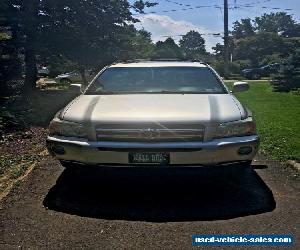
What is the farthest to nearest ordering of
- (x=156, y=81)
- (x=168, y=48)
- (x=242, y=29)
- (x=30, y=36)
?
(x=242, y=29) → (x=168, y=48) → (x=30, y=36) → (x=156, y=81)

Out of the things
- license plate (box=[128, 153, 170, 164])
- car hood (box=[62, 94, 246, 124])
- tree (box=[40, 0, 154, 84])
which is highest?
tree (box=[40, 0, 154, 84])

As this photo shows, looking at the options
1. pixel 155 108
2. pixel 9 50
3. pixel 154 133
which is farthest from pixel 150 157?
pixel 9 50

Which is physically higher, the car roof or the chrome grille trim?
the car roof

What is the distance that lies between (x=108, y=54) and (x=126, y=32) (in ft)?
9.77

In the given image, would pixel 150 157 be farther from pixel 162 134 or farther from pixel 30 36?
pixel 30 36

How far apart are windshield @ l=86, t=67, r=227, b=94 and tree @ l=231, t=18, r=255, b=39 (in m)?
110

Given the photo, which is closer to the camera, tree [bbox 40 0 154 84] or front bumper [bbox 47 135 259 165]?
front bumper [bbox 47 135 259 165]

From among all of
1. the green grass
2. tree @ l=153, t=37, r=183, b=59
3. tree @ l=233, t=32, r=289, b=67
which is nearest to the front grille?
the green grass

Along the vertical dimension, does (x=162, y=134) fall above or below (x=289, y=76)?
above

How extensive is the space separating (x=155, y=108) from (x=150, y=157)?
64 cm

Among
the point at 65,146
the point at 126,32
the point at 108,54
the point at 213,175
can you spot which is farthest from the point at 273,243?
the point at 126,32

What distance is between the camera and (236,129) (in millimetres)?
4516

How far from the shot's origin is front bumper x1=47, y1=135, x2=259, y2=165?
4.32 m

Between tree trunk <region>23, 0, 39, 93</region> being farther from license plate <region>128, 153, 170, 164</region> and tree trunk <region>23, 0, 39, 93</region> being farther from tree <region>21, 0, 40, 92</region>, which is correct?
license plate <region>128, 153, 170, 164</region>
